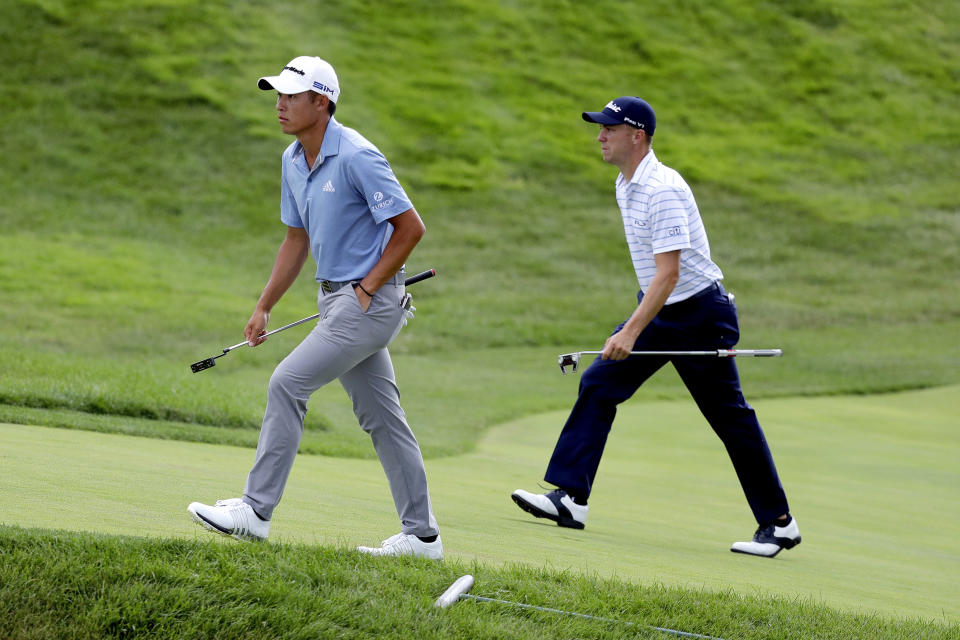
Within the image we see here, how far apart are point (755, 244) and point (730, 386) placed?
79.1ft

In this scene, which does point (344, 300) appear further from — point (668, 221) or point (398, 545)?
point (668, 221)

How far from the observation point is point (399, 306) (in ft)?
16.8

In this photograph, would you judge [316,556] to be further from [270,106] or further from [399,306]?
[270,106]

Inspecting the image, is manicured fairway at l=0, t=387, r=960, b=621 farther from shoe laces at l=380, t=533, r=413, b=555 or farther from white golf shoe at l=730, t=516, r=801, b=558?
shoe laces at l=380, t=533, r=413, b=555

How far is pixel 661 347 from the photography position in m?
6.92

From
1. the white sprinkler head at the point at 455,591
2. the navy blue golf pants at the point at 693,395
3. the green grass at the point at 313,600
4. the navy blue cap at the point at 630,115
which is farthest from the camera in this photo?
the navy blue golf pants at the point at 693,395

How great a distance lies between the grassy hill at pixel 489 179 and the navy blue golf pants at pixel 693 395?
454cm

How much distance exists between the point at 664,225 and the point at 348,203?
2134mm

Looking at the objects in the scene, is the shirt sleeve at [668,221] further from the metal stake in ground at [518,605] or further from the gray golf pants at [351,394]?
the metal stake in ground at [518,605]

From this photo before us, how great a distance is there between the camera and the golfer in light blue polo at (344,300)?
4.92 metres

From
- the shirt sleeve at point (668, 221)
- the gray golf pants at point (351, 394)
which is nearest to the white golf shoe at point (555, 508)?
the shirt sleeve at point (668, 221)

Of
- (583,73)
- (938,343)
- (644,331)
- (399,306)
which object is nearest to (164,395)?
(644,331)

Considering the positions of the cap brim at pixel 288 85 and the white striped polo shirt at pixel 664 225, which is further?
the white striped polo shirt at pixel 664 225

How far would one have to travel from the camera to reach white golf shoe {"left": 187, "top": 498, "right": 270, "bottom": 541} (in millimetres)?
4711
